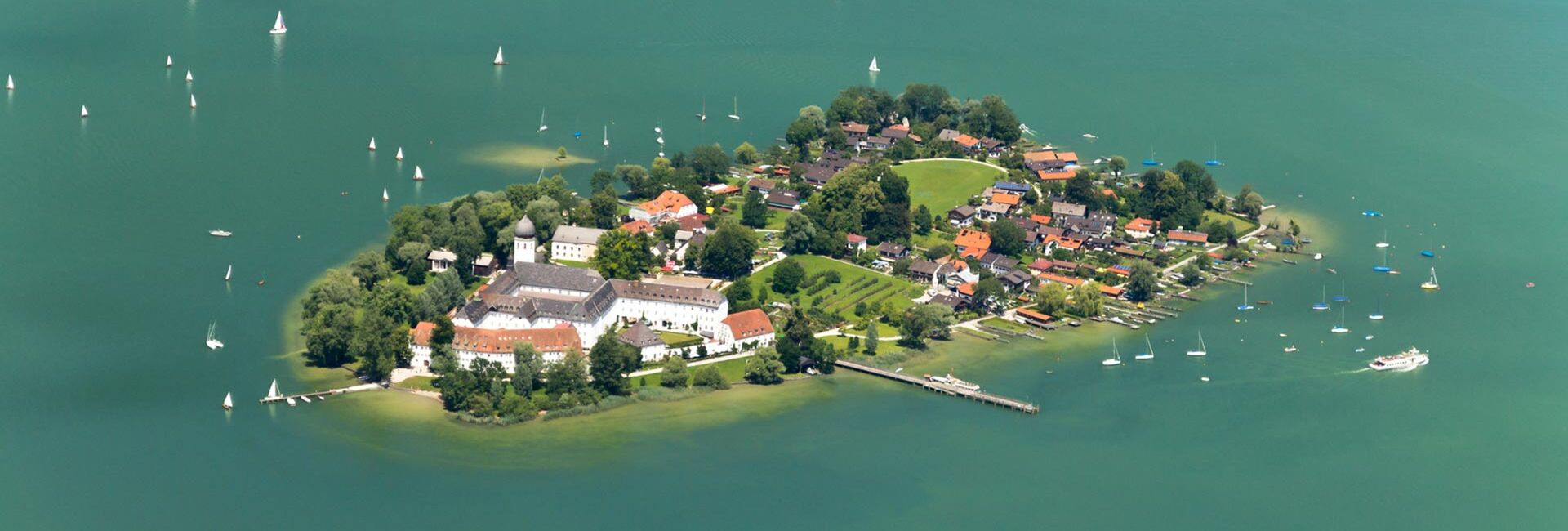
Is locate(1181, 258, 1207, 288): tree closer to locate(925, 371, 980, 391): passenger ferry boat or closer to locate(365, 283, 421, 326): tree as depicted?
locate(925, 371, 980, 391): passenger ferry boat

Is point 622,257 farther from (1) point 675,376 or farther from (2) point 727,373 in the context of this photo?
(1) point 675,376

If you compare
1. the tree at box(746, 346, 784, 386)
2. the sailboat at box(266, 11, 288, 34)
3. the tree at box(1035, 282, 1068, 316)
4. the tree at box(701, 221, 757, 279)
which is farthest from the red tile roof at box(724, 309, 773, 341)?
the sailboat at box(266, 11, 288, 34)

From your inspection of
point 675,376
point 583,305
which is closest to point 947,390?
point 675,376

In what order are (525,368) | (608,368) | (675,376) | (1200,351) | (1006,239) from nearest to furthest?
(525,368), (608,368), (675,376), (1200,351), (1006,239)

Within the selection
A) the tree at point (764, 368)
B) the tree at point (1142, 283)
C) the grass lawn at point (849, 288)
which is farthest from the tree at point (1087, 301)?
the tree at point (764, 368)

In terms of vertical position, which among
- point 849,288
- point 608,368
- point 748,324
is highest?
point 849,288

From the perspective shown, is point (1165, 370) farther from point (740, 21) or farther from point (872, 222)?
point (740, 21)

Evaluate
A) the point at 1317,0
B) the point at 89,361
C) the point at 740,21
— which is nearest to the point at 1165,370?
the point at 89,361
